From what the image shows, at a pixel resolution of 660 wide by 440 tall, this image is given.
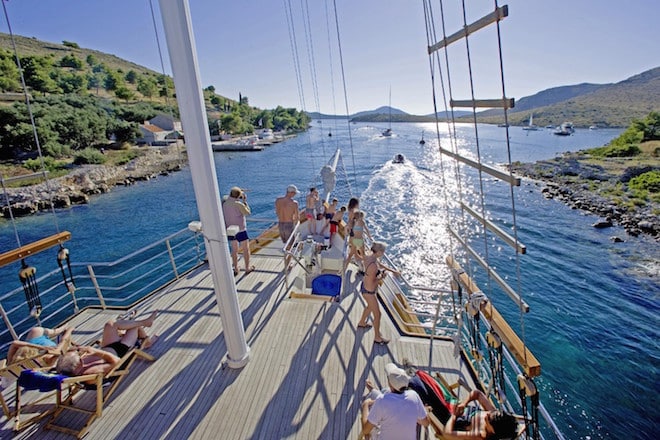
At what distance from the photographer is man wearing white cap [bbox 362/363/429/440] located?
7.77ft

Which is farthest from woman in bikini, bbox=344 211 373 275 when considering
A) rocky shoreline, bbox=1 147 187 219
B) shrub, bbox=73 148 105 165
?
shrub, bbox=73 148 105 165

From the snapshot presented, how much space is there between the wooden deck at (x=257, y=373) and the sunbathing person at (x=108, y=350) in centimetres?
30

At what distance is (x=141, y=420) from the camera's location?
3.21 metres

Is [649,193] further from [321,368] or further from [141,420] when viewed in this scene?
[141,420]

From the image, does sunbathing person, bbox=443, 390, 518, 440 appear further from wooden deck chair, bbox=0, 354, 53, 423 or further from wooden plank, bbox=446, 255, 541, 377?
wooden deck chair, bbox=0, 354, 53, 423

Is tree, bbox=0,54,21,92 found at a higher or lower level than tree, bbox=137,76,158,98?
lower

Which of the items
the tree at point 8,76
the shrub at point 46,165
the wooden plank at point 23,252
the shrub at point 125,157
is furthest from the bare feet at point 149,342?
the tree at point 8,76

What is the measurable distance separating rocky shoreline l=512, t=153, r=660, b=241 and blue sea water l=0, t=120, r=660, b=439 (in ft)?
3.71

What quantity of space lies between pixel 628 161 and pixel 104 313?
41.9 m

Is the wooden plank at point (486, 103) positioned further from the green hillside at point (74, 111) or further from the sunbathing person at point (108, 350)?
the sunbathing person at point (108, 350)

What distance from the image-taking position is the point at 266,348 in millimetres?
4129

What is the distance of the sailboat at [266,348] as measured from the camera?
2.80m

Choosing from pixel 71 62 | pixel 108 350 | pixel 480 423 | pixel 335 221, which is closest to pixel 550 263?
pixel 335 221

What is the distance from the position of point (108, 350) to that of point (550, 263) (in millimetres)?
17193
